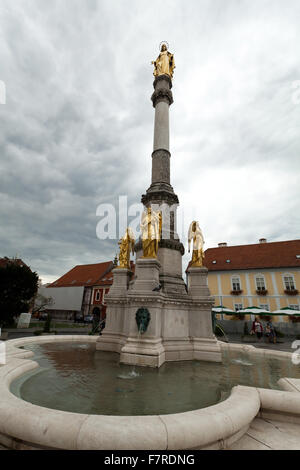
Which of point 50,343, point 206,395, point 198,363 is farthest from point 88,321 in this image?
point 206,395

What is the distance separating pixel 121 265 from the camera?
10.1 meters

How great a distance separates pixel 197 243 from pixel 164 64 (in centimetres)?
1274

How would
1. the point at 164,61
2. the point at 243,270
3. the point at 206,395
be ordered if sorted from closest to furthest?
1. the point at 206,395
2. the point at 164,61
3. the point at 243,270

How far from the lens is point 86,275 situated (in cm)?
4978

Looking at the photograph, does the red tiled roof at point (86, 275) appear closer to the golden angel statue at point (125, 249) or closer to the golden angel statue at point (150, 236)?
the golden angel statue at point (125, 249)

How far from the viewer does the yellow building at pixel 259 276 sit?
99.3 feet

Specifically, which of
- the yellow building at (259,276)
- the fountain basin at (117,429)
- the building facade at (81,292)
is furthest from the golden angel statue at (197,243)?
the building facade at (81,292)

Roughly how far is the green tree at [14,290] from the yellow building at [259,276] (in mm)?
24793

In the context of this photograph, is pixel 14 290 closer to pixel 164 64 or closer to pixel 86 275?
pixel 86 275

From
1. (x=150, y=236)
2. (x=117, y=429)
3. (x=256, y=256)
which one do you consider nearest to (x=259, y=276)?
(x=256, y=256)

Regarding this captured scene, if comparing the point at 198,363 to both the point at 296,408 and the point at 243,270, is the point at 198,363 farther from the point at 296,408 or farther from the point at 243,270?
the point at 243,270

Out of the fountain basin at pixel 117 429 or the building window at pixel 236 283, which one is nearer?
the fountain basin at pixel 117 429
